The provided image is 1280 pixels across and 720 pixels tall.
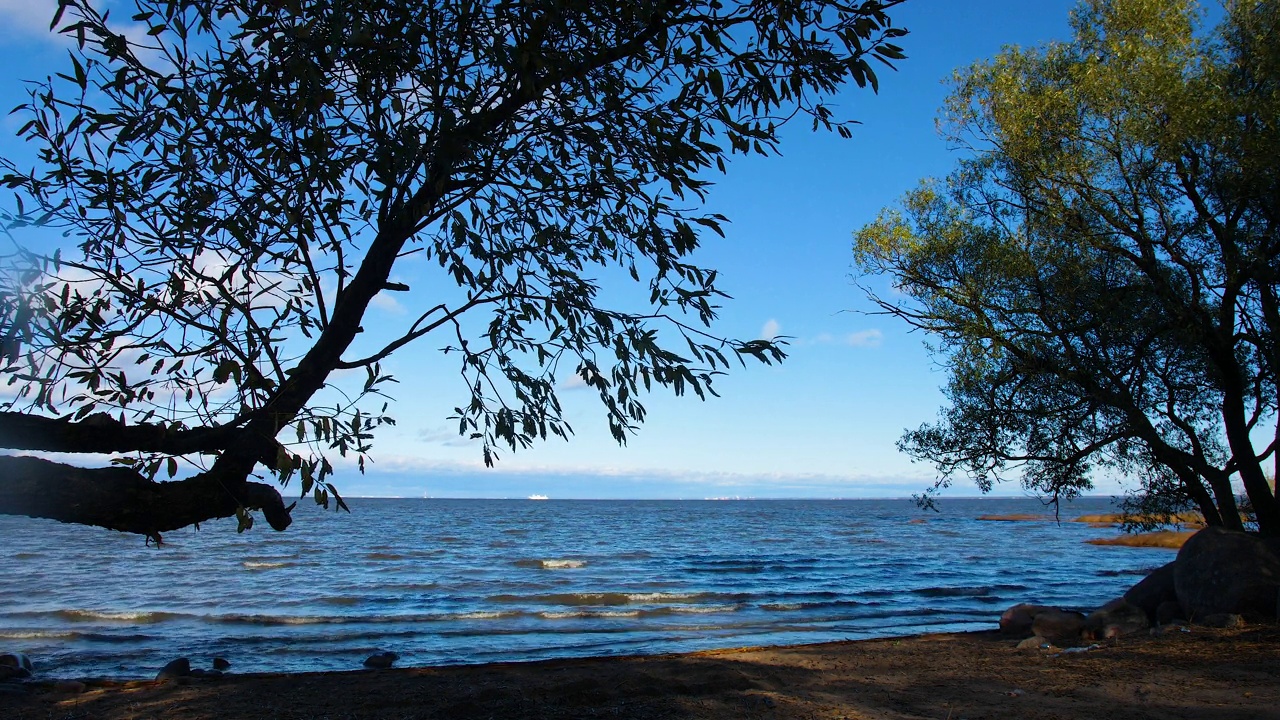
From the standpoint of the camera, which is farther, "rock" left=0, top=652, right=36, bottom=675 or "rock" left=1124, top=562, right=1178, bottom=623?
"rock" left=1124, top=562, right=1178, bottom=623

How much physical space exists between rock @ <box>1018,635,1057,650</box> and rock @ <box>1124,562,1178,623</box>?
340cm

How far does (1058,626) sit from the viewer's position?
15.4 metres

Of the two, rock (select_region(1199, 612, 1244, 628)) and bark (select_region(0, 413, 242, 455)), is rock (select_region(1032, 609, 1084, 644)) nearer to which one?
rock (select_region(1199, 612, 1244, 628))

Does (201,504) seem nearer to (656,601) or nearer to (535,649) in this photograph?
(535,649)

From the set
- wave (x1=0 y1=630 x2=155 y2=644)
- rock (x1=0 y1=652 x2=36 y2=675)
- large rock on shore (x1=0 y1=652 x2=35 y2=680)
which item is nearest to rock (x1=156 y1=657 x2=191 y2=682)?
large rock on shore (x1=0 y1=652 x2=35 y2=680)

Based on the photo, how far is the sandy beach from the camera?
941cm

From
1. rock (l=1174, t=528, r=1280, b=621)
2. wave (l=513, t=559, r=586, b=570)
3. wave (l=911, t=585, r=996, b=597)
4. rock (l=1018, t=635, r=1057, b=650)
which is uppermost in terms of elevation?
rock (l=1174, t=528, r=1280, b=621)

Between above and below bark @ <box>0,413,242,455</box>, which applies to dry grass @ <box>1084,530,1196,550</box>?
below

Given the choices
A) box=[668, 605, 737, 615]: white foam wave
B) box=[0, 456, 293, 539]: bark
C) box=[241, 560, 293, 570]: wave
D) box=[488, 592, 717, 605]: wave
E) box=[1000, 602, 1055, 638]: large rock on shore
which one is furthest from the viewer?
box=[241, 560, 293, 570]: wave

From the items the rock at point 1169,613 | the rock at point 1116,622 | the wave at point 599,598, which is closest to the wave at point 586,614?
the wave at point 599,598

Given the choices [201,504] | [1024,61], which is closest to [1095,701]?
[201,504]

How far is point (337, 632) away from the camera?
18.9 metres

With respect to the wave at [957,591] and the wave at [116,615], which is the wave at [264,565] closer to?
the wave at [116,615]

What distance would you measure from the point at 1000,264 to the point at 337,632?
16.6m
